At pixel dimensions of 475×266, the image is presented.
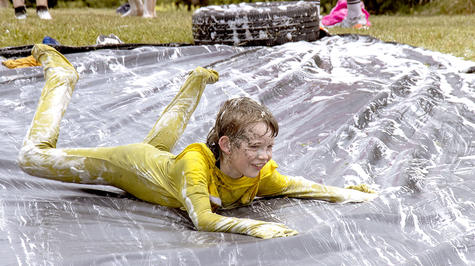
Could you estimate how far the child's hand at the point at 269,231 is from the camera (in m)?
1.78

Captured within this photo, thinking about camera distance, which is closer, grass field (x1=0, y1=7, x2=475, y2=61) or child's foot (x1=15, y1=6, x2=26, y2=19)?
grass field (x1=0, y1=7, x2=475, y2=61)

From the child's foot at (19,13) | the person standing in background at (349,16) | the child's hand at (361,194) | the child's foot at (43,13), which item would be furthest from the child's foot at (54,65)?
the person standing in background at (349,16)

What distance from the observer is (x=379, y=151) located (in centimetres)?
274

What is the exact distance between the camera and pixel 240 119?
1947 millimetres

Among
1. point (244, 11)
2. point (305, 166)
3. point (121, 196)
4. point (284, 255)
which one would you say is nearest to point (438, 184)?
point (305, 166)

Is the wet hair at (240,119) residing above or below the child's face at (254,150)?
above

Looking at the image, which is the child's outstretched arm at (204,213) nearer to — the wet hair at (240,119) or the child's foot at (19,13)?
the wet hair at (240,119)

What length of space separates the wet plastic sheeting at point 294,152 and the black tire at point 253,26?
37cm

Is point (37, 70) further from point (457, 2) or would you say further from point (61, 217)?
point (457, 2)

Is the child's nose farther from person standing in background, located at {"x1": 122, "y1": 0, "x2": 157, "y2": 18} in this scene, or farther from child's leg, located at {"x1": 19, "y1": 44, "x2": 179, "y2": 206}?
person standing in background, located at {"x1": 122, "y1": 0, "x2": 157, "y2": 18}

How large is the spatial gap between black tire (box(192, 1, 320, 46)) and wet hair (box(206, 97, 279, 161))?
3.42 meters

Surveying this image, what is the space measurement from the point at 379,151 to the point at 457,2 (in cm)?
975

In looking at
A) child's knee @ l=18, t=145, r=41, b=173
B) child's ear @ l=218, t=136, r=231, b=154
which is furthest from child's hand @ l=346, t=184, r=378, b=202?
child's knee @ l=18, t=145, r=41, b=173

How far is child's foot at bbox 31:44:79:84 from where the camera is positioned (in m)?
2.64
